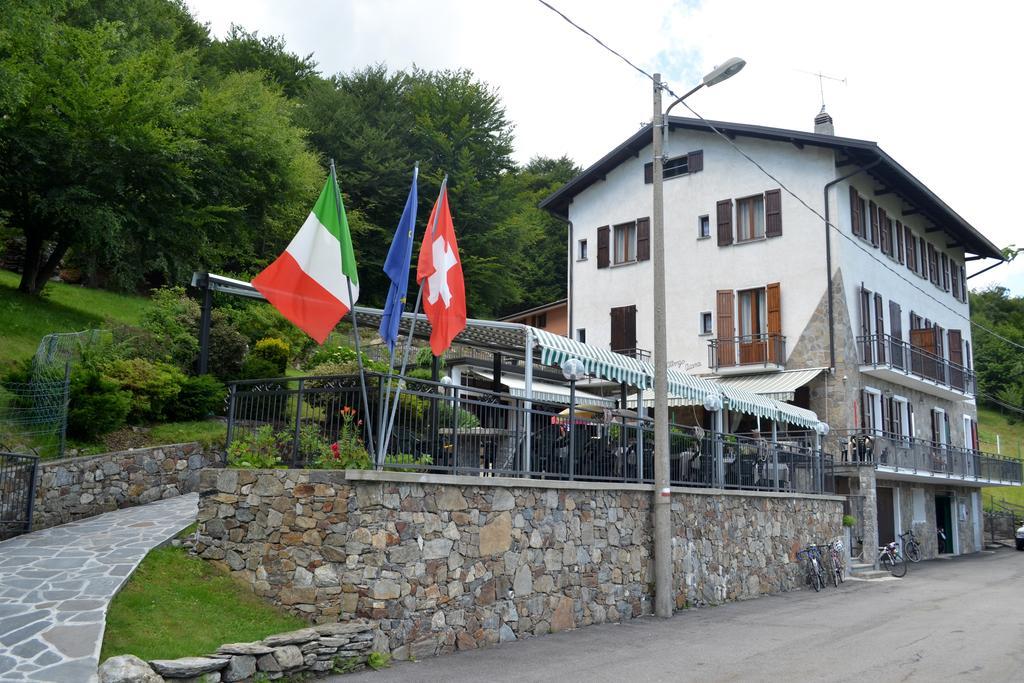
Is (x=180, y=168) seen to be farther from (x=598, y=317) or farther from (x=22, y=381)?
(x=598, y=317)

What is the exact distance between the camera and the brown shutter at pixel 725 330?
89.8 ft

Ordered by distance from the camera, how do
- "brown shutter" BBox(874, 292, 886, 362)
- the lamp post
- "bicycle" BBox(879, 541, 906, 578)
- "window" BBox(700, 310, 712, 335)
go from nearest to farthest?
the lamp post
"bicycle" BBox(879, 541, 906, 578)
"brown shutter" BBox(874, 292, 886, 362)
"window" BBox(700, 310, 712, 335)

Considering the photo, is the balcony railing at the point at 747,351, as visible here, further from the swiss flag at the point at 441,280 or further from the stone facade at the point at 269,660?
the stone facade at the point at 269,660

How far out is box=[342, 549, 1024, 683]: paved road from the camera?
9.20 m

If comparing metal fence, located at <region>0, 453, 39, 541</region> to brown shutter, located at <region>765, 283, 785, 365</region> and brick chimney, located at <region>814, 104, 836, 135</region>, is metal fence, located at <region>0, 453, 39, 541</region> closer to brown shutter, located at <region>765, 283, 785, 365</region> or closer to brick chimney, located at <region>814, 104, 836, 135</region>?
brown shutter, located at <region>765, 283, 785, 365</region>

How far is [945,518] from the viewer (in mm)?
33344

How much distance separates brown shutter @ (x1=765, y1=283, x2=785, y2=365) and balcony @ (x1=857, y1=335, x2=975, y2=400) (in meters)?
2.50

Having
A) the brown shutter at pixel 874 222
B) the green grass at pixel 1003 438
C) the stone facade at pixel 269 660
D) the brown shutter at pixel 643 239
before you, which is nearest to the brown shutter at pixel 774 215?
the brown shutter at pixel 874 222

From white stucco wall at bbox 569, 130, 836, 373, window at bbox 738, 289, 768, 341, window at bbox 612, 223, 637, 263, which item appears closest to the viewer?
white stucco wall at bbox 569, 130, 836, 373

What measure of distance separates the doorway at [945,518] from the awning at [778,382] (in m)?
11.1

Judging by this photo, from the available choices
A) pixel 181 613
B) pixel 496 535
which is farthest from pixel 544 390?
pixel 181 613

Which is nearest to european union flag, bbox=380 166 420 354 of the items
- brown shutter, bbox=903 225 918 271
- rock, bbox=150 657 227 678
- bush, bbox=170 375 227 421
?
rock, bbox=150 657 227 678

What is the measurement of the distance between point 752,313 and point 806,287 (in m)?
1.90

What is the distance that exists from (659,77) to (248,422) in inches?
332
